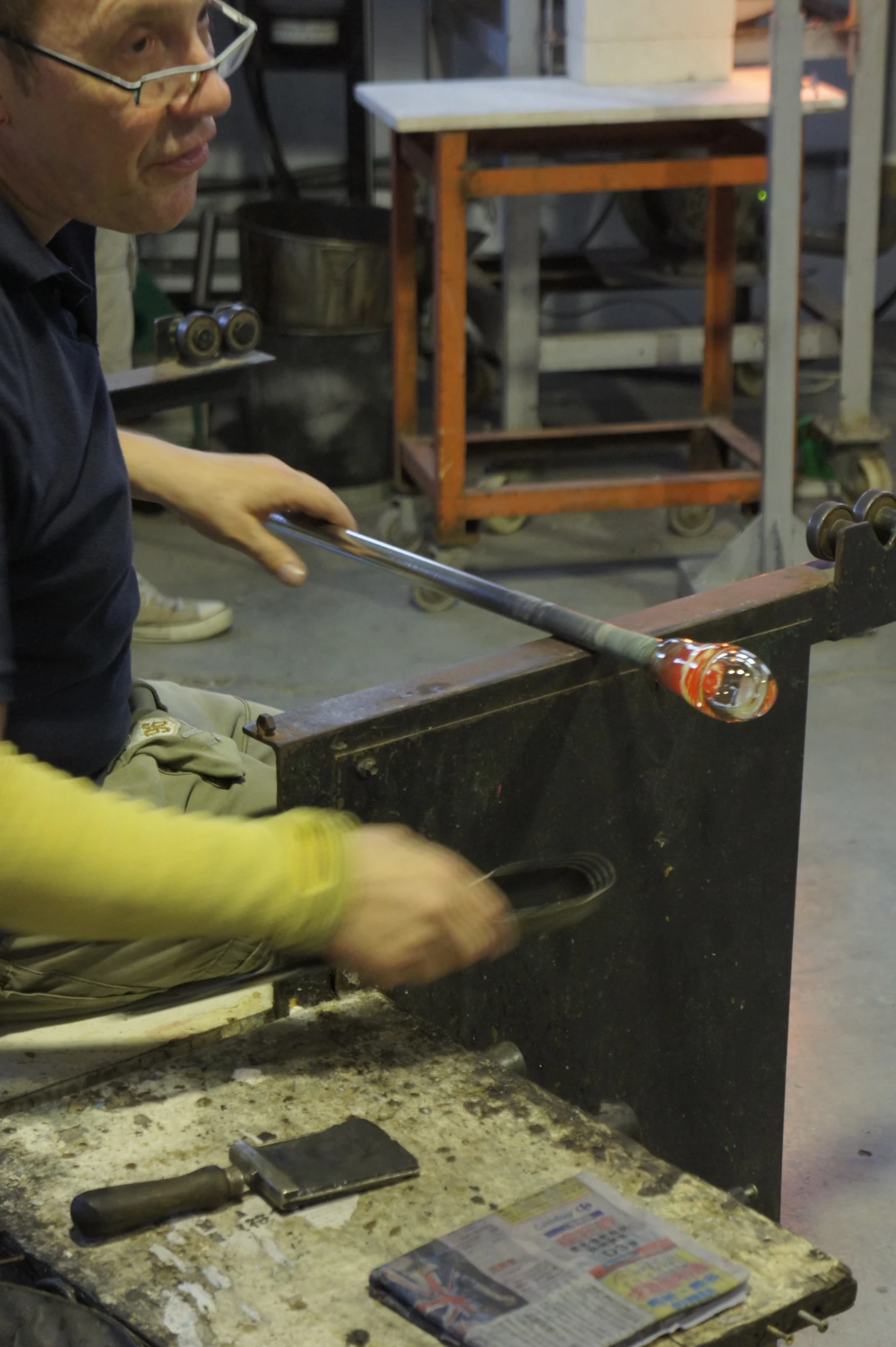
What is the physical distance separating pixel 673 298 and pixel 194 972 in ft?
14.2

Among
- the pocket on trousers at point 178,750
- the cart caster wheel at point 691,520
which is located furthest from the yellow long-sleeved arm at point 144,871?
the cart caster wheel at point 691,520

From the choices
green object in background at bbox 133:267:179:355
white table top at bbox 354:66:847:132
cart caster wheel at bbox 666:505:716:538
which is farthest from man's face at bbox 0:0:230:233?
green object in background at bbox 133:267:179:355

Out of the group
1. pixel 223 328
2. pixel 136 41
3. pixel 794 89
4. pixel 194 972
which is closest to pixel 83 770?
pixel 194 972

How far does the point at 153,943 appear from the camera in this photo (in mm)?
1230

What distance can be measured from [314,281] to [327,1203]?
3096 millimetres

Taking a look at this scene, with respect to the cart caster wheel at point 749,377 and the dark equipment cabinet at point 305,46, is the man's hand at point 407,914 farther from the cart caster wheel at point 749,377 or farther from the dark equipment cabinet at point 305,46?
the dark equipment cabinet at point 305,46

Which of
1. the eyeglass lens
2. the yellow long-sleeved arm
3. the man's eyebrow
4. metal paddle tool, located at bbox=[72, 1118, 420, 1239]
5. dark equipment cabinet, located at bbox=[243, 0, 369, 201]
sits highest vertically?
dark equipment cabinet, located at bbox=[243, 0, 369, 201]

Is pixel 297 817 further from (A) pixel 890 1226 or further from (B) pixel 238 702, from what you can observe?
(A) pixel 890 1226

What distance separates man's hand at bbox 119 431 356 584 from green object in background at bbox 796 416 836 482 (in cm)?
228

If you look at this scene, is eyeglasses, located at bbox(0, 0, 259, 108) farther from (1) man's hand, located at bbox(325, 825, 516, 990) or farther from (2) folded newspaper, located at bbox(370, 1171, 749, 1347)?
(2) folded newspaper, located at bbox(370, 1171, 749, 1347)

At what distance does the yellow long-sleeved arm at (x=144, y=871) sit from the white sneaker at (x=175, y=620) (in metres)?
2.24

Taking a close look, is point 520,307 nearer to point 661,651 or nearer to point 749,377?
point 749,377

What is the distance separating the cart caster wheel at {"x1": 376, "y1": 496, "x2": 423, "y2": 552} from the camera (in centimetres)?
338

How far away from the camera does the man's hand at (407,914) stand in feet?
3.02
